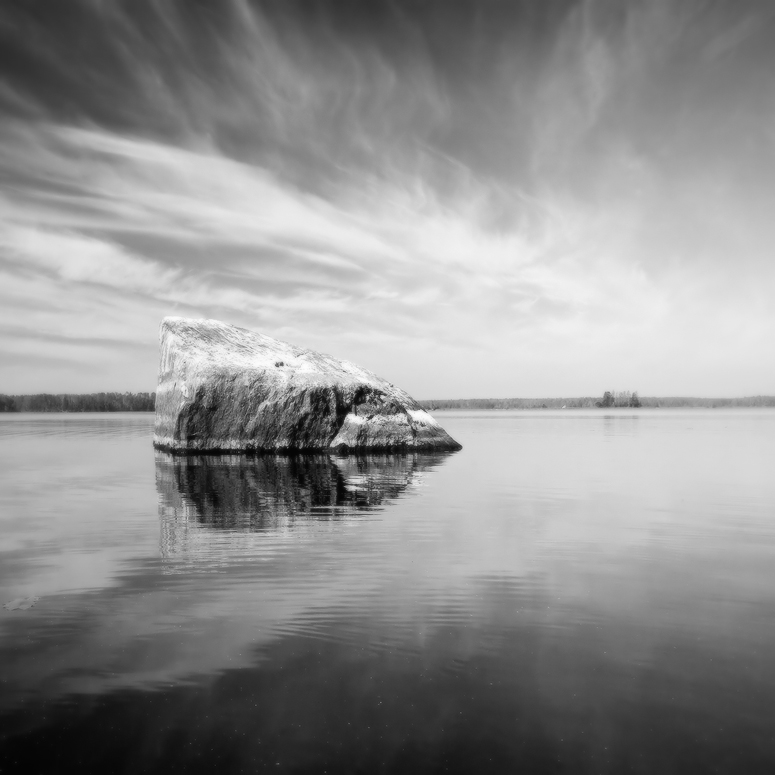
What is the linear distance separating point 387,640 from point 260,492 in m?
6.83

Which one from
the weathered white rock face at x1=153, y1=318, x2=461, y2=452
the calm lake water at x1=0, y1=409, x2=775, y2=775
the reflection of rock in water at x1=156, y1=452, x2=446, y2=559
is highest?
the weathered white rock face at x1=153, y1=318, x2=461, y2=452

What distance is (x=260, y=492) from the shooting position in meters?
10.1

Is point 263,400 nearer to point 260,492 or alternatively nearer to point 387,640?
point 260,492

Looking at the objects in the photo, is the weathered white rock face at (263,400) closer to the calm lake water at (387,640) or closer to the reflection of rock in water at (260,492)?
the reflection of rock in water at (260,492)

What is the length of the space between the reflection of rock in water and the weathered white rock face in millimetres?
948

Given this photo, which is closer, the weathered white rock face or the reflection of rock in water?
the reflection of rock in water

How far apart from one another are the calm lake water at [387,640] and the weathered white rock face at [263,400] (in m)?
8.42

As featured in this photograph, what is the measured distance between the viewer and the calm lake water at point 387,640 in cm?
260

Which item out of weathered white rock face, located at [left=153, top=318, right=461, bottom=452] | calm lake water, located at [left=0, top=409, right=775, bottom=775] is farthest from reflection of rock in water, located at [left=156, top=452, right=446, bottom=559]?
weathered white rock face, located at [left=153, top=318, right=461, bottom=452]

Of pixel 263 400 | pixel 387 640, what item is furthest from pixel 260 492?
pixel 263 400

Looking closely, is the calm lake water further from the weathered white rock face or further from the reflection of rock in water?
the weathered white rock face

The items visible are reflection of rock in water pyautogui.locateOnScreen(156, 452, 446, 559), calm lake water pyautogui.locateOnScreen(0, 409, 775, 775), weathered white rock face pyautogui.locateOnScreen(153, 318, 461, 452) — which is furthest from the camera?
weathered white rock face pyautogui.locateOnScreen(153, 318, 461, 452)

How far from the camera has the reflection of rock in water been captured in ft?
23.2

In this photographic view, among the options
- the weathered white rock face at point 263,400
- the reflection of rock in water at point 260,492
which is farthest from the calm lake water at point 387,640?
the weathered white rock face at point 263,400
